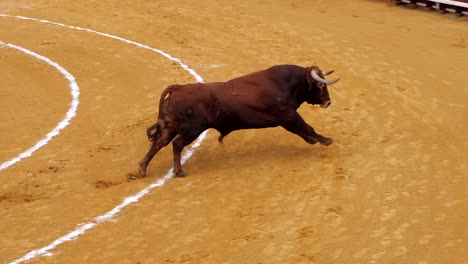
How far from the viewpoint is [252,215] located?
813cm

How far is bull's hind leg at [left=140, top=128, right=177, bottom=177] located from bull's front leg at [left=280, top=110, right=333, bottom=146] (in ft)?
3.66

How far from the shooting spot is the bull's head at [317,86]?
959cm

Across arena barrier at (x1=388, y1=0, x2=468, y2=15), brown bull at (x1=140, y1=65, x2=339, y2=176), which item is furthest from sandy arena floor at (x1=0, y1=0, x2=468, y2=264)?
arena barrier at (x1=388, y1=0, x2=468, y2=15)

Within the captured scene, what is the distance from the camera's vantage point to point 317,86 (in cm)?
966

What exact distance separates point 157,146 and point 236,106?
86cm

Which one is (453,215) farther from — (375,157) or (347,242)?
(375,157)

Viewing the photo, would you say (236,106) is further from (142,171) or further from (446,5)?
(446,5)

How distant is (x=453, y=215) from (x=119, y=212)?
9.29 ft

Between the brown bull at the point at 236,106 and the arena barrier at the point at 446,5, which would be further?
the arena barrier at the point at 446,5

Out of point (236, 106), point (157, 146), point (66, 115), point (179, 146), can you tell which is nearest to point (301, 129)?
point (236, 106)

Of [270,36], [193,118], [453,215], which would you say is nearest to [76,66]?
[270,36]

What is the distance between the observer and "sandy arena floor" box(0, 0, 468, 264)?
7586 millimetres

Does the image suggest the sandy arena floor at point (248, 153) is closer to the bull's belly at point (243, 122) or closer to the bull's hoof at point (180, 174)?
the bull's hoof at point (180, 174)

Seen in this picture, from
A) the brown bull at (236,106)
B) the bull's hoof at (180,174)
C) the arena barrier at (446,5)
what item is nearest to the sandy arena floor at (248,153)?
the bull's hoof at (180,174)
